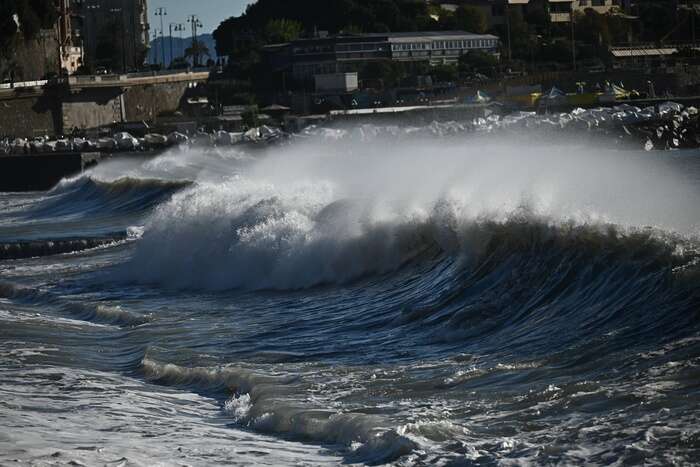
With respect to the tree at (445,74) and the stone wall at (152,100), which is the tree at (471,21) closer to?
the tree at (445,74)

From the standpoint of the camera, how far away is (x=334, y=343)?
16.7 m

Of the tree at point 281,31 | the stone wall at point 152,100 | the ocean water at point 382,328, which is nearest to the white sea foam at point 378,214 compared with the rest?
the ocean water at point 382,328

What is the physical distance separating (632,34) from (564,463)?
12807 centimetres

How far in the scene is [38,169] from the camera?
57.5 meters

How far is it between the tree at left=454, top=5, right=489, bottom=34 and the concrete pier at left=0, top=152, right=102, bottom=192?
82.2m

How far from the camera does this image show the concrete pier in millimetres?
57188

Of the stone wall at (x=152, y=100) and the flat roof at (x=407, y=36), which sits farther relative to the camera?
the flat roof at (x=407, y=36)

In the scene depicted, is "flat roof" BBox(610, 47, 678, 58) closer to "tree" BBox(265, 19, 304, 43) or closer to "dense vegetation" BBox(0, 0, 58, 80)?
"tree" BBox(265, 19, 304, 43)

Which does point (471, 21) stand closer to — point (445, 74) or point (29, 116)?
point (445, 74)

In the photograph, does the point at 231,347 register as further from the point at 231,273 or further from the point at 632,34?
the point at 632,34

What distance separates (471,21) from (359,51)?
20647 mm

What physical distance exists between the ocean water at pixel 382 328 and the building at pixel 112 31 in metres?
113

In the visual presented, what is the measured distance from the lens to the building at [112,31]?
14138 cm

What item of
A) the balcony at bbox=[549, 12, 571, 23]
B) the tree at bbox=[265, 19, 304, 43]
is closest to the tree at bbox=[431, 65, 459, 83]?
the balcony at bbox=[549, 12, 571, 23]
